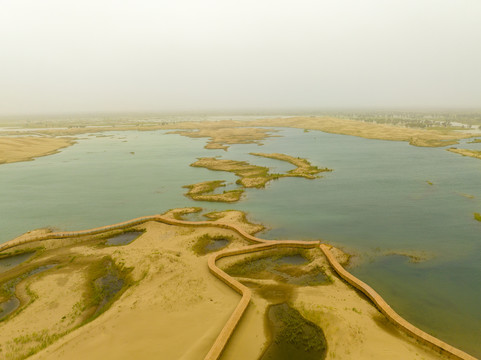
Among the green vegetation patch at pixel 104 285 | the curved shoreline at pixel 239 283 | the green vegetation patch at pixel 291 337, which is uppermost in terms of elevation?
the curved shoreline at pixel 239 283

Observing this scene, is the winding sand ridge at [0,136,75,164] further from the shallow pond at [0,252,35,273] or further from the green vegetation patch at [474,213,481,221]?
the green vegetation patch at [474,213,481,221]

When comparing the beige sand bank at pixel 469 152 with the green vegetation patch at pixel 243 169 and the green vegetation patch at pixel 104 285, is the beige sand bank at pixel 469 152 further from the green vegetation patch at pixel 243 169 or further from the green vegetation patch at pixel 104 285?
the green vegetation patch at pixel 104 285

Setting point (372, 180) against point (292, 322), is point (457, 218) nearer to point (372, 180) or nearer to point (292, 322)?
point (372, 180)

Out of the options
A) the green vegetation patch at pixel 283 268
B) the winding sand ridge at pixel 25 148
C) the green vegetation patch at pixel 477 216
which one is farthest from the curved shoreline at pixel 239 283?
the winding sand ridge at pixel 25 148

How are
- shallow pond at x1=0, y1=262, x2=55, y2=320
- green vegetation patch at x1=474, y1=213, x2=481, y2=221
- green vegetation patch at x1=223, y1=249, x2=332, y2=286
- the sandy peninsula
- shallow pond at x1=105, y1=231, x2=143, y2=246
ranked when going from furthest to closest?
the sandy peninsula → green vegetation patch at x1=474, y1=213, x2=481, y2=221 → shallow pond at x1=105, y1=231, x2=143, y2=246 → green vegetation patch at x1=223, y1=249, x2=332, y2=286 → shallow pond at x1=0, y1=262, x2=55, y2=320

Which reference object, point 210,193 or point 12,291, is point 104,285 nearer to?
point 12,291

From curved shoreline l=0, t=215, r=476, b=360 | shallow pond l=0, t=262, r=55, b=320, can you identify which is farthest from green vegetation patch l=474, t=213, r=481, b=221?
shallow pond l=0, t=262, r=55, b=320
